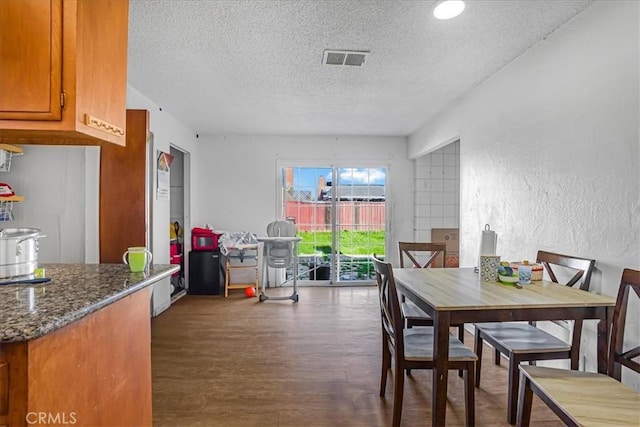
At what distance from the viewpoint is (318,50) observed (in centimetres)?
263

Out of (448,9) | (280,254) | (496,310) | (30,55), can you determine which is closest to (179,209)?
(280,254)

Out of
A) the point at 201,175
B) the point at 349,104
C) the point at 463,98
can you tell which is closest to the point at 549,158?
the point at 463,98

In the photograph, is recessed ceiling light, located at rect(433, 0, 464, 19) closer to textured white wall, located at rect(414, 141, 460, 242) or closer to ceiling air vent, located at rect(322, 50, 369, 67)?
ceiling air vent, located at rect(322, 50, 369, 67)

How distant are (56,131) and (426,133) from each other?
4.30 metres

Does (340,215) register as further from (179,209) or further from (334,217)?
(179,209)

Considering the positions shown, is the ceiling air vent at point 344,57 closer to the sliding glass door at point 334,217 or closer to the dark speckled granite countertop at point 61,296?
the dark speckled granite countertop at point 61,296

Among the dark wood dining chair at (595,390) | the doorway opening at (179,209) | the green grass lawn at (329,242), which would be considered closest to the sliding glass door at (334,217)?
the green grass lawn at (329,242)

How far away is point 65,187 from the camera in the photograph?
2822 mm

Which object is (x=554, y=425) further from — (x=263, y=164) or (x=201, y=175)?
(x=201, y=175)

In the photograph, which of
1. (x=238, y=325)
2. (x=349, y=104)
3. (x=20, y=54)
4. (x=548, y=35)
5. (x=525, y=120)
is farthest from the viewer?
(x=349, y=104)

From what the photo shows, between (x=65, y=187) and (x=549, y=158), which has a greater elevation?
(x=549, y=158)

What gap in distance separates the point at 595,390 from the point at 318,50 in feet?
8.50

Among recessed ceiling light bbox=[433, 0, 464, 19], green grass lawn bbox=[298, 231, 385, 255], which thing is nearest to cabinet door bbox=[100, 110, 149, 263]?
recessed ceiling light bbox=[433, 0, 464, 19]

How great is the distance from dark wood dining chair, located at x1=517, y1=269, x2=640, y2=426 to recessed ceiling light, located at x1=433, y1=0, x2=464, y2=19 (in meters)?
1.66
